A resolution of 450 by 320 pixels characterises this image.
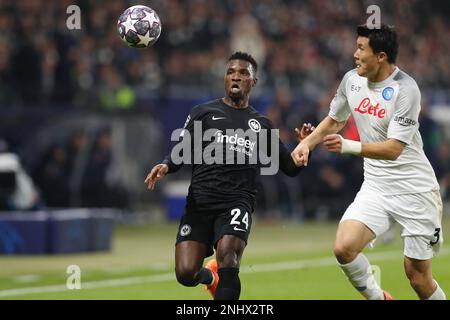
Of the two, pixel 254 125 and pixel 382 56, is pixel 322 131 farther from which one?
pixel 382 56

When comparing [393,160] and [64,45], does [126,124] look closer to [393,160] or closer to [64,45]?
[64,45]

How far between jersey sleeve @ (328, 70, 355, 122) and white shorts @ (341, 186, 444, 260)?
87 cm

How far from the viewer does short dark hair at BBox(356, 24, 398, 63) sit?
10281 mm

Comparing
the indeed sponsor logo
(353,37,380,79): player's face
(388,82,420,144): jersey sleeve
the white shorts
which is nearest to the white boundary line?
the indeed sponsor logo

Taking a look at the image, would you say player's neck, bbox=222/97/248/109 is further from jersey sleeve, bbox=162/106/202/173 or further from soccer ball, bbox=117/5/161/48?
soccer ball, bbox=117/5/161/48

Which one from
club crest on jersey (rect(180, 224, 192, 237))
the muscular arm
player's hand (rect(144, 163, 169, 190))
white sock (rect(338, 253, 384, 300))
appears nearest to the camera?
the muscular arm

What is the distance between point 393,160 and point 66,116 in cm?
1332

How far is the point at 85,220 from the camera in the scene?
60.0 ft

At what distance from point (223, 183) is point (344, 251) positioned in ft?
4.35

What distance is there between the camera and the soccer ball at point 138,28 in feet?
39.5
